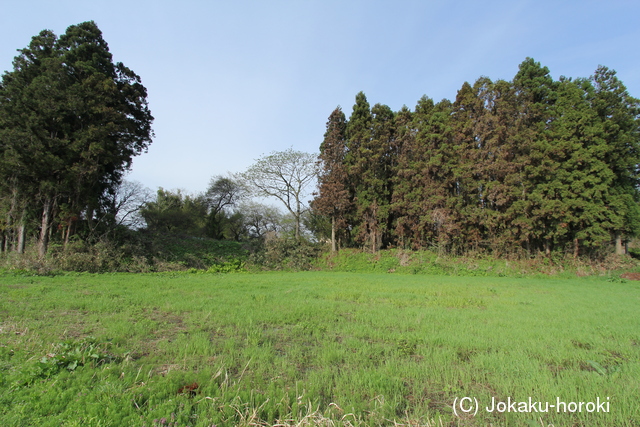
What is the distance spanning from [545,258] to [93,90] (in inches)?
1008

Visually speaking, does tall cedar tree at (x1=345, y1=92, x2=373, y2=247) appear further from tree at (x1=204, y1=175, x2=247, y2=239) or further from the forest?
tree at (x1=204, y1=175, x2=247, y2=239)

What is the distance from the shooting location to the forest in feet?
47.0

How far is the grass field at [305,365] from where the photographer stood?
97.8 inches

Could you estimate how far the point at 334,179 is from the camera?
909 inches

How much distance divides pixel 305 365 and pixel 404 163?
2006 cm

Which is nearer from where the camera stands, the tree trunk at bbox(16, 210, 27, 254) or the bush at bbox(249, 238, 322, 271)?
the tree trunk at bbox(16, 210, 27, 254)

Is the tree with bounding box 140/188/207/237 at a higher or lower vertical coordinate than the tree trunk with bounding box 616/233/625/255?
higher

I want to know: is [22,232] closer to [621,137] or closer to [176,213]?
[176,213]

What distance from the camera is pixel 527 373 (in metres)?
3.31

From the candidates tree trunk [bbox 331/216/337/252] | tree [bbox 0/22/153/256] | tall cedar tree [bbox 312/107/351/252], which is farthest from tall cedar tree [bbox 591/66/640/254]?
tree [bbox 0/22/153/256]

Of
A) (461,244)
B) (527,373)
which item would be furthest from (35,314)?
(461,244)

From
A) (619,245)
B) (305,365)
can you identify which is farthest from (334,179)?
(305,365)

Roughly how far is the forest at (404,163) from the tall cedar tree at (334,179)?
11 centimetres

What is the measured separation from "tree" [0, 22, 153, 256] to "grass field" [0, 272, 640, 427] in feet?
31.6
